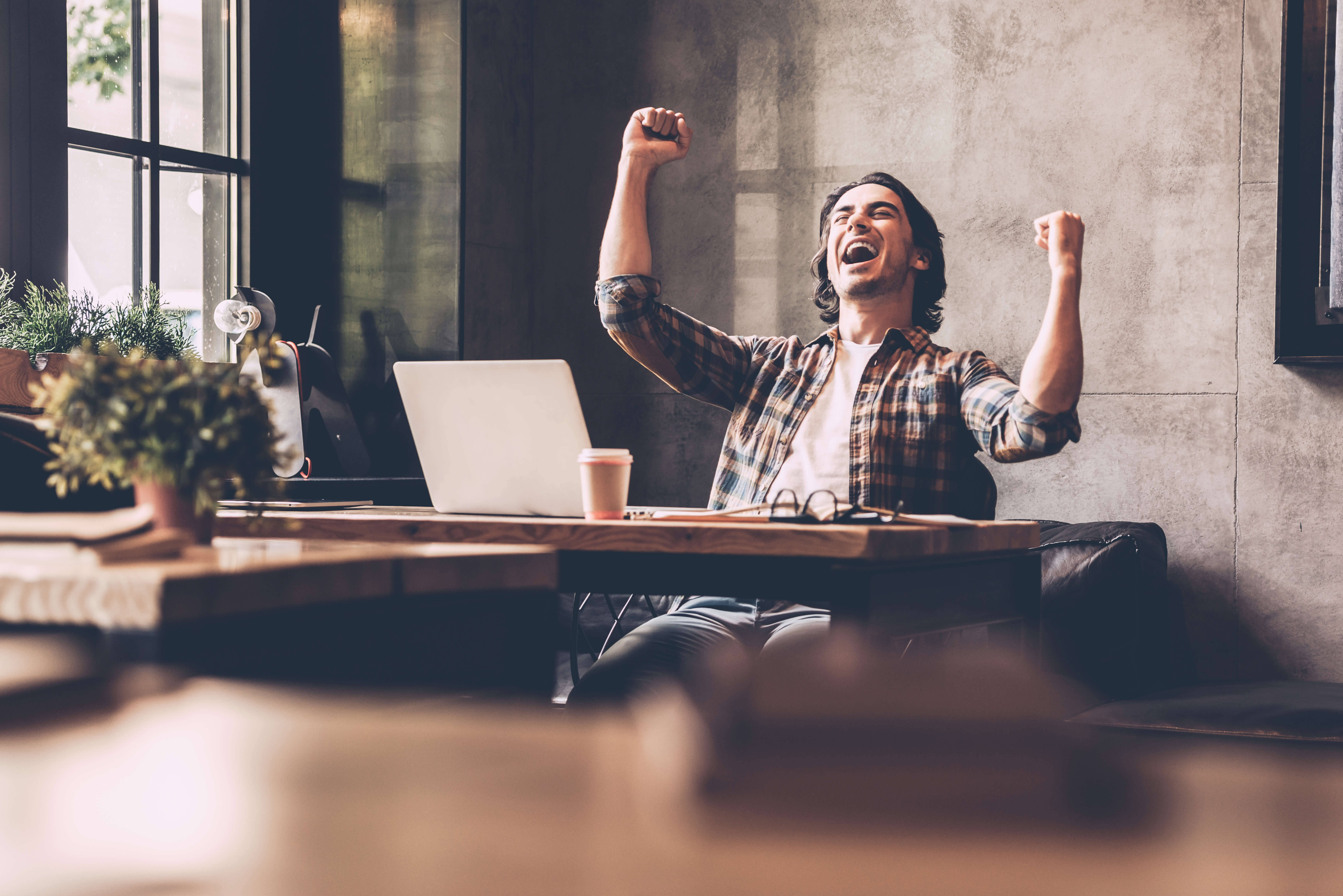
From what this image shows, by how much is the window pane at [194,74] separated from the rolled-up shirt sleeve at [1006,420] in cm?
240

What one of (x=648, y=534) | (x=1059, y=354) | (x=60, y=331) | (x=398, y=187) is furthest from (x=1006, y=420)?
(x=398, y=187)

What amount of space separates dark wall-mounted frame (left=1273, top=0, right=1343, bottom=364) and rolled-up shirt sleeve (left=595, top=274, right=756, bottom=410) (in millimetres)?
1468

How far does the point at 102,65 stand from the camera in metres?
3.00

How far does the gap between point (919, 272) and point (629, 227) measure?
713 mm

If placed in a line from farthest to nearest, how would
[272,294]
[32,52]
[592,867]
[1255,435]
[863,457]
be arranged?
[272,294] < [1255,435] < [32,52] < [863,457] < [592,867]

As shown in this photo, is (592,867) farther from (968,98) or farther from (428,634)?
(968,98)

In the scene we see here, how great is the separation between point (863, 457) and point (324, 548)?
3.96 feet

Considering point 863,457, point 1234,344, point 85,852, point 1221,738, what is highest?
point 1234,344

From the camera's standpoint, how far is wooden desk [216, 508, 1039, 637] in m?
1.26

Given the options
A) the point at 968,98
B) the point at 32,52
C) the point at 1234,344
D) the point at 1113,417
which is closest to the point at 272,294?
the point at 32,52

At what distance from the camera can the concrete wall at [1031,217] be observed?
2961 mm

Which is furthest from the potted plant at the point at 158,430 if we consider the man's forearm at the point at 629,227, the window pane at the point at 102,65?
the window pane at the point at 102,65

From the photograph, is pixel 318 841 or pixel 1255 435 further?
pixel 1255 435

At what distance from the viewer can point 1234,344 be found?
299 centimetres
